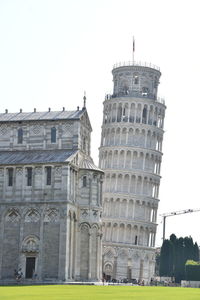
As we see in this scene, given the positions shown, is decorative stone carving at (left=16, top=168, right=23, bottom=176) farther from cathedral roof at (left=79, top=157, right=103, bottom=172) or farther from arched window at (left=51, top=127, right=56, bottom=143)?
cathedral roof at (left=79, top=157, right=103, bottom=172)

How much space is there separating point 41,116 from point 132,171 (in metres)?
40.9

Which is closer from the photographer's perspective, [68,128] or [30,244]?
[30,244]

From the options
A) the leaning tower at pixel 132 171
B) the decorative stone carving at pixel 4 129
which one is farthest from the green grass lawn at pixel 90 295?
the leaning tower at pixel 132 171

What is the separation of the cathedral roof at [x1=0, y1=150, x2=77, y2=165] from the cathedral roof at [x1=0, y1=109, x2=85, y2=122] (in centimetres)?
441

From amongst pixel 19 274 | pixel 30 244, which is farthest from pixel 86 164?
pixel 19 274

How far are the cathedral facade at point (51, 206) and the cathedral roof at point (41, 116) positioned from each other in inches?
12.8

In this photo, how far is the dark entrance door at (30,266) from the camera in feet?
279

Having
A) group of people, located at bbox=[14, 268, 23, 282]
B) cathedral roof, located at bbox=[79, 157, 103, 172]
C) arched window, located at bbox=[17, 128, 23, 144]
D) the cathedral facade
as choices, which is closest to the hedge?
the cathedral facade

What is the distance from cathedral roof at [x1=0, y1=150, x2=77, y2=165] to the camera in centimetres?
8719

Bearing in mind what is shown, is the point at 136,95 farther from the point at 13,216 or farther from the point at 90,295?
the point at 90,295

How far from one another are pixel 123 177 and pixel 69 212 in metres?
47.1

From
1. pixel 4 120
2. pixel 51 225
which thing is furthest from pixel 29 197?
pixel 4 120

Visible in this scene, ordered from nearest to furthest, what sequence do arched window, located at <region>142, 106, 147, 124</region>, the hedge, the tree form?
the hedge < the tree < arched window, located at <region>142, 106, 147, 124</region>

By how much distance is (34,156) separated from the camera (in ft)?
294
